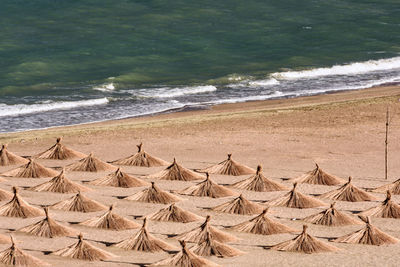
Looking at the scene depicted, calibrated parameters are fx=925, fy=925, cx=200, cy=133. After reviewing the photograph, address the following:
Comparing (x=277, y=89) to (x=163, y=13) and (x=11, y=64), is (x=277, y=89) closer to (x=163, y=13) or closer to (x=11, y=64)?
(x=11, y=64)

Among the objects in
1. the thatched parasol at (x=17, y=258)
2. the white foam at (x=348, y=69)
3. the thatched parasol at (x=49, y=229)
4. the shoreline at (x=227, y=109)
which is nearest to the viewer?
the thatched parasol at (x=17, y=258)

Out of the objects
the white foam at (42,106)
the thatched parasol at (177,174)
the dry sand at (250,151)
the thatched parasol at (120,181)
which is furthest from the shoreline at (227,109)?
the thatched parasol at (120,181)

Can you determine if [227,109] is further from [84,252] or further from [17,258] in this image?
[17,258]

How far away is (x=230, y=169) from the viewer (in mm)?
28703

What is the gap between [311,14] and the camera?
7125 cm

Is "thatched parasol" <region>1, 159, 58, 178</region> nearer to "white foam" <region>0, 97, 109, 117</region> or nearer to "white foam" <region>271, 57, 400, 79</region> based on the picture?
"white foam" <region>0, 97, 109, 117</region>

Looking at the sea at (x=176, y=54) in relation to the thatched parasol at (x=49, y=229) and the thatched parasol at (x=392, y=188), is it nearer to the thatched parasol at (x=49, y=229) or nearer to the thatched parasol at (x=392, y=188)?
the thatched parasol at (x=49, y=229)

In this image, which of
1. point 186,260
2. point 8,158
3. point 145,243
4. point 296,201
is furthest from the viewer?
point 8,158

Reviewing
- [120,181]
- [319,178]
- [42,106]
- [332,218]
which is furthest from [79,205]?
[42,106]

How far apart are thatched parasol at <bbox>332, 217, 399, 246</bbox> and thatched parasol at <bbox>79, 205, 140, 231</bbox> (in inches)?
209

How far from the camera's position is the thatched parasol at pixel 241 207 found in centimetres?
2453

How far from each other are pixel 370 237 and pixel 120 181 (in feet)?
27.2

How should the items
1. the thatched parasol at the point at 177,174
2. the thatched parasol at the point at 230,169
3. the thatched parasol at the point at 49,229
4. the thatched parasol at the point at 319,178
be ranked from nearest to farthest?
the thatched parasol at the point at 49,229 < the thatched parasol at the point at 319,178 < the thatched parasol at the point at 177,174 < the thatched parasol at the point at 230,169

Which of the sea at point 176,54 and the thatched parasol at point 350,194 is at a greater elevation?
the thatched parasol at point 350,194
